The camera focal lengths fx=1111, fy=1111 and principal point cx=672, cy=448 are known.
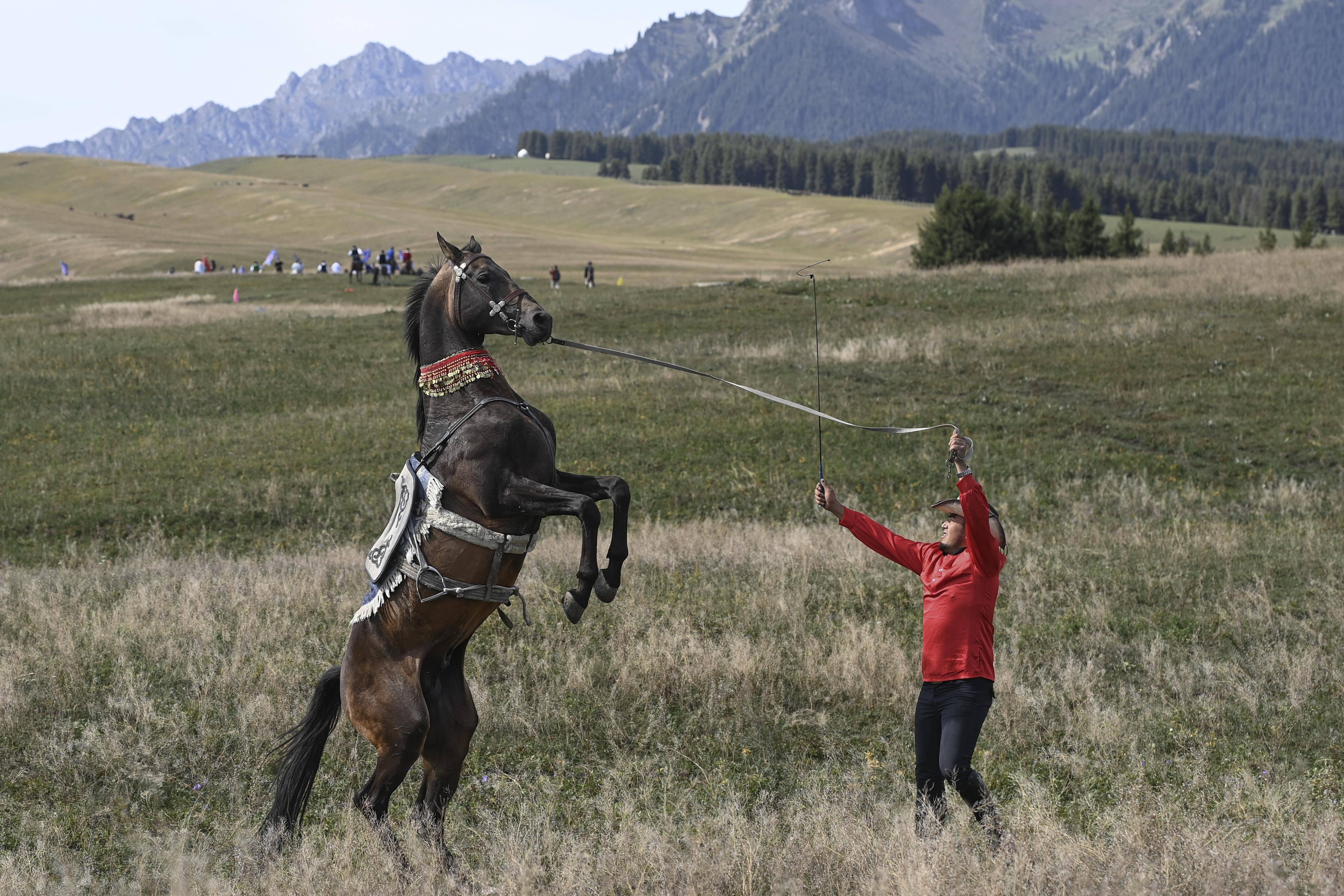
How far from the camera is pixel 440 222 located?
116 meters

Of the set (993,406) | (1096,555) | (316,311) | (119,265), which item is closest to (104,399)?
(316,311)

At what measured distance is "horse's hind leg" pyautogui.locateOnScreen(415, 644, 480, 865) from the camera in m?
6.39

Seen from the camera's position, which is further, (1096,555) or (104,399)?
(104,399)

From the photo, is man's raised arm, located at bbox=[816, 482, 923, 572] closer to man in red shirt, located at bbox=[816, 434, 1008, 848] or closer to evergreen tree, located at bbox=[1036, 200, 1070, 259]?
man in red shirt, located at bbox=[816, 434, 1008, 848]

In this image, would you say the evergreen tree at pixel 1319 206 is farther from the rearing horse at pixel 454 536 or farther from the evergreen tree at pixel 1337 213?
the rearing horse at pixel 454 536

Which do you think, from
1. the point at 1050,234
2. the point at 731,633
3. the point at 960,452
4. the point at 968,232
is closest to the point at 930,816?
the point at 960,452

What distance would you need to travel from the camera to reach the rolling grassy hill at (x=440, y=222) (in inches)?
3206

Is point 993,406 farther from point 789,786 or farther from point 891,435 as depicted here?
point 789,786

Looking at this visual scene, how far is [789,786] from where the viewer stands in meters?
8.09

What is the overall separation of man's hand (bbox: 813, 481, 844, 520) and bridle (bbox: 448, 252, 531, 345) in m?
2.06

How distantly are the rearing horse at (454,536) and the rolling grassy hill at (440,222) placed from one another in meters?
57.1

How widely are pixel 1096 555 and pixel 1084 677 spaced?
18.1 ft

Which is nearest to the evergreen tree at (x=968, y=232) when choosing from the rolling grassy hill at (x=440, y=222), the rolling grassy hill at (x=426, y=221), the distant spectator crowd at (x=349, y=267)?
the rolling grassy hill at (x=440, y=222)

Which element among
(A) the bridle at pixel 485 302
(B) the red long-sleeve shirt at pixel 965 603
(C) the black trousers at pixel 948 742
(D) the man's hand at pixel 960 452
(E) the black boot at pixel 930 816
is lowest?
(E) the black boot at pixel 930 816
